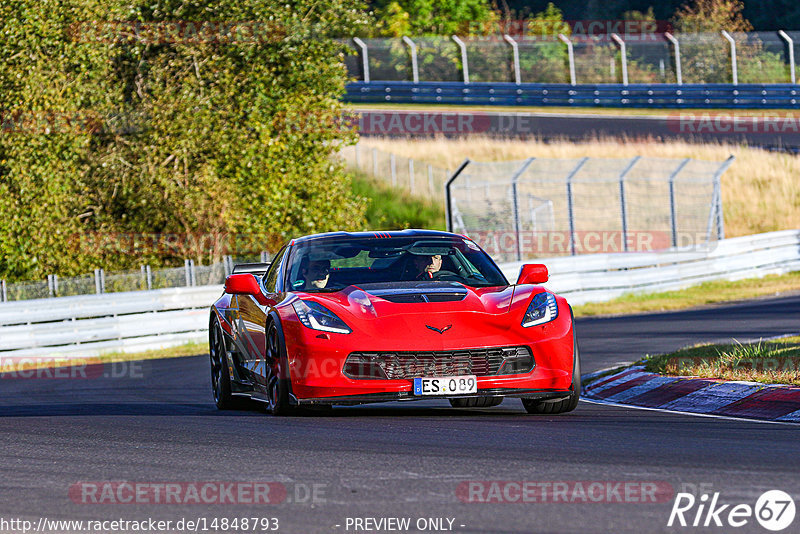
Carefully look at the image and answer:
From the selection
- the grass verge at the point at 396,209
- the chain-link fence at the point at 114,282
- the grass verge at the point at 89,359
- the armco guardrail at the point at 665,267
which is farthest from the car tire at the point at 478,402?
the grass verge at the point at 396,209

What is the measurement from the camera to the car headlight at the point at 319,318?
31.8 ft

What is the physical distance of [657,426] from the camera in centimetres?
902

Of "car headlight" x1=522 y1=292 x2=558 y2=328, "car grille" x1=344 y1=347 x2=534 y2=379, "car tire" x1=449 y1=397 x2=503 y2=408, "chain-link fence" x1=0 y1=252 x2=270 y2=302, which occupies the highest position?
"car headlight" x1=522 y1=292 x2=558 y2=328

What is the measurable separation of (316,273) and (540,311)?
1.86 metres

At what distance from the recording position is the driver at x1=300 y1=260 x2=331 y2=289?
34.9ft

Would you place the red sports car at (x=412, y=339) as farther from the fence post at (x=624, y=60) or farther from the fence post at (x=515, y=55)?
the fence post at (x=515, y=55)

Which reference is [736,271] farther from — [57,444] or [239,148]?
[57,444]

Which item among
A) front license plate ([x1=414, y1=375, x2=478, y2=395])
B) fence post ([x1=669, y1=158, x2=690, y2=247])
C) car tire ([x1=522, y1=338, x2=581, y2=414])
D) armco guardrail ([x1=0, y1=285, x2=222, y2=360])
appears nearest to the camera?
front license plate ([x1=414, y1=375, x2=478, y2=395])

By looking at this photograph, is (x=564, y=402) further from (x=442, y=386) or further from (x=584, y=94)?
(x=584, y=94)

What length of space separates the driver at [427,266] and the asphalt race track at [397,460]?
3.42 ft

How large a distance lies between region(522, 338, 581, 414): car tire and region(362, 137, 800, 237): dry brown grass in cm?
2879

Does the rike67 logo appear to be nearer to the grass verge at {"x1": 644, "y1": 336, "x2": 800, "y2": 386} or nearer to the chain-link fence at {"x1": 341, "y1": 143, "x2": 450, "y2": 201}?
the grass verge at {"x1": 644, "y1": 336, "x2": 800, "y2": 386}

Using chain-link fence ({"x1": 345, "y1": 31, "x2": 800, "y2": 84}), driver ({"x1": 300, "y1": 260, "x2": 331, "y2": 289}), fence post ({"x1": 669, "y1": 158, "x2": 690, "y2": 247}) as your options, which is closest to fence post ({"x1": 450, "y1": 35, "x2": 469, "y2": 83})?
chain-link fence ({"x1": 345, "y1": 31, "x2": 800, "y2": 84})

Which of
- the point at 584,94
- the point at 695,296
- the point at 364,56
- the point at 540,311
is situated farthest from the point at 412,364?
the point at 364,56
